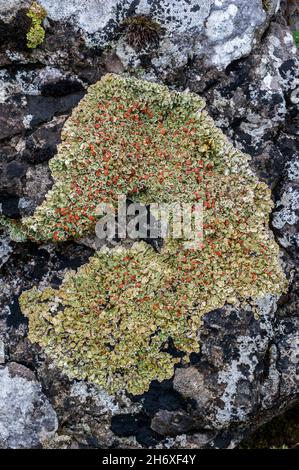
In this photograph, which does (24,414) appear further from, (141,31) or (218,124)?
(141,31)

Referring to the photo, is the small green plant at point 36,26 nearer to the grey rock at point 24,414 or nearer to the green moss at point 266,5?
the green moss at point 266,5

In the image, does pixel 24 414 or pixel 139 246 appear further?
pixel 139 246

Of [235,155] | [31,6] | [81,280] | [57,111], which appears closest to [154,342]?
[81,280]

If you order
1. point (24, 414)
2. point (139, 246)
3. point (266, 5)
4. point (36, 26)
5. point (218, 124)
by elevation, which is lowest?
point (24, 414)

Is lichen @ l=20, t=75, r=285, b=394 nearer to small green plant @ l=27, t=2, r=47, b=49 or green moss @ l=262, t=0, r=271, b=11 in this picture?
small green plant @ l=27, t=2, r=47, b=49

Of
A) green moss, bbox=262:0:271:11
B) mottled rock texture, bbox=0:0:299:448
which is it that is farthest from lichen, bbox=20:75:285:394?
green moss, bbox=262:0:271:11

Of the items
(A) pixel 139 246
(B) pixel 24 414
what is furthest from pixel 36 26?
(B) pixel 24 414
